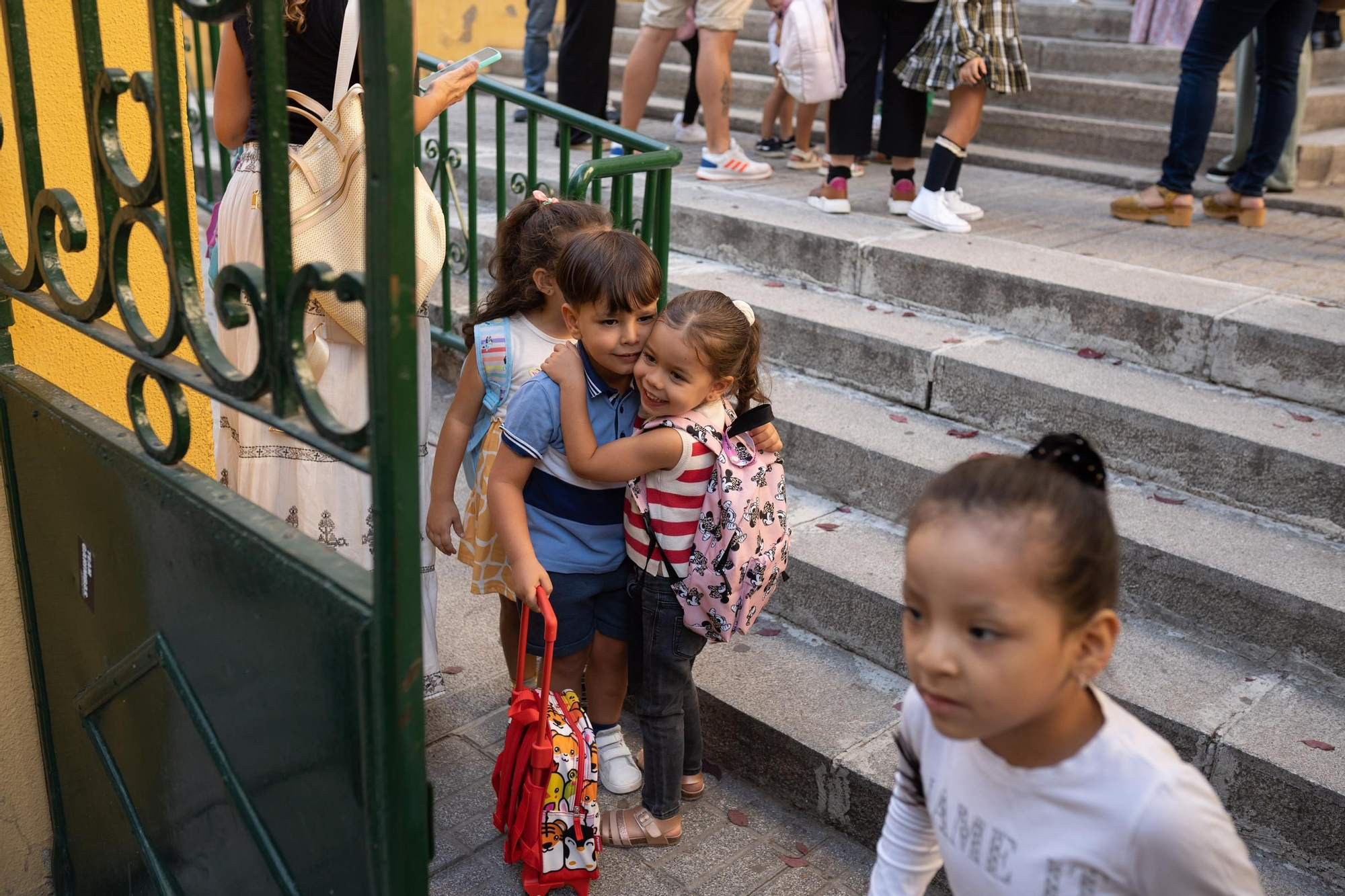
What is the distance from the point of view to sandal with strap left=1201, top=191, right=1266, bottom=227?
17.7 feet

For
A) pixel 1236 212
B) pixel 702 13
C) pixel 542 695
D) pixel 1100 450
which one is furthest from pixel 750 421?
pixel 702 13

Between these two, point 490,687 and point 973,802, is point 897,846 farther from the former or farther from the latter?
point 490,687

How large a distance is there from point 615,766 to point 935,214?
3081 mm

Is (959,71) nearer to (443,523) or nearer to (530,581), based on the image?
(443,523)

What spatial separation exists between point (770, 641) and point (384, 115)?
2.45 metres

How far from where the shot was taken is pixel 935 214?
5184 millimetres

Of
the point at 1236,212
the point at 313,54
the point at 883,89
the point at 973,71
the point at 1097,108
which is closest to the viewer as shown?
the point at 313,54

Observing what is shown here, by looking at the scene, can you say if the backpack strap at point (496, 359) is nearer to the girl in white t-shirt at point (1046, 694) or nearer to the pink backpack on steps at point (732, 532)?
the pink backpack on steps at point (732, 532)

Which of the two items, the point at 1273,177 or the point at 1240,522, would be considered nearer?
the point at 1240,522

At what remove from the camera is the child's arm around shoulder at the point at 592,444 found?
2.50 m

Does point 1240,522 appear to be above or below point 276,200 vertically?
below

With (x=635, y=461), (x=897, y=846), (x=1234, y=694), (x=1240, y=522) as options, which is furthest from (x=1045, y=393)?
(x=897, y=846)

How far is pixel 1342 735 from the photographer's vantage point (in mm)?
2744

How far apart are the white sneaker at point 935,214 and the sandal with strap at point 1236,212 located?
123 centimetres
